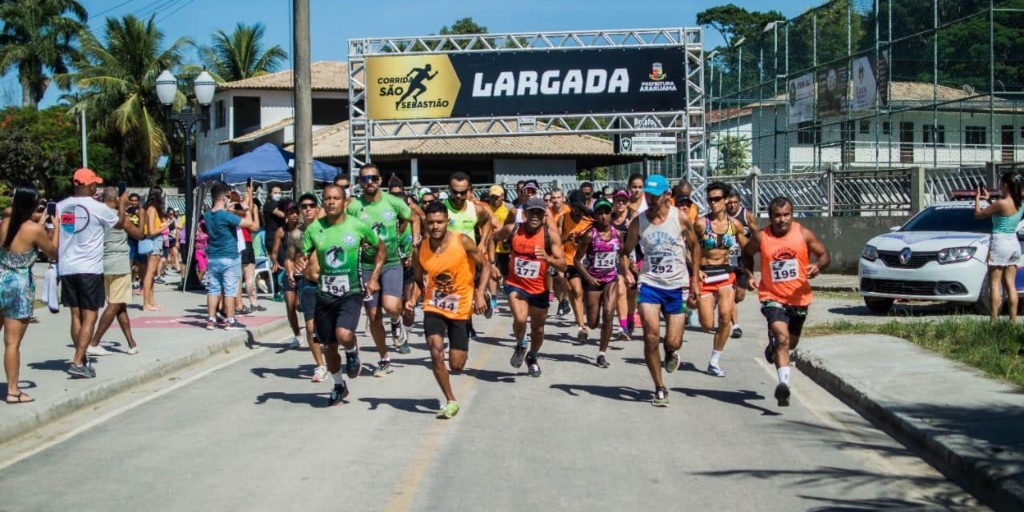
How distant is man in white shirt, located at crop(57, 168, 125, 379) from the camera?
10.8 m

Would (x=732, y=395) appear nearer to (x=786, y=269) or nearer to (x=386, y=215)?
(x=786, y=269)

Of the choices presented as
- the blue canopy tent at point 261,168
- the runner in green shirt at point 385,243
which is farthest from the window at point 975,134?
the runner in green shirt at point 385,243

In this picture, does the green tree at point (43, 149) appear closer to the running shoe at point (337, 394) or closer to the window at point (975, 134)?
the window at point (975, 134)

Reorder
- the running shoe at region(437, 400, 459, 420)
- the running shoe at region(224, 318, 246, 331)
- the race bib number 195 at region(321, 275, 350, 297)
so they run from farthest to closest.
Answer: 1. the running shoe at region(224, 318, 246, 331)
2. the race bib number 195 at region(321, 275, 350, 297)
3. the running shoe at region(437, 400, 459, 420)

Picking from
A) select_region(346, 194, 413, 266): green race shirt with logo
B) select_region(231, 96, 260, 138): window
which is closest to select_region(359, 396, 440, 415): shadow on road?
select_region(346, 194, 413, 266): green race shirt with logo

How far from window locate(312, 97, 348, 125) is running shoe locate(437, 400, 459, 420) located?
4238cm

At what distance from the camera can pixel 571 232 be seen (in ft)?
45.5

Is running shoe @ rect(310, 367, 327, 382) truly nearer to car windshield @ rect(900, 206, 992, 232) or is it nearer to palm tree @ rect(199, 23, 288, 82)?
car windshield @ rect(900, 206, 992, 232)

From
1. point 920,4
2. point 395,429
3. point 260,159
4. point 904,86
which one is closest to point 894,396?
point 395,429

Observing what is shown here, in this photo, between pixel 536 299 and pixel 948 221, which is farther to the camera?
pixel 948 221

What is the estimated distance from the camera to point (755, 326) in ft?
55.1

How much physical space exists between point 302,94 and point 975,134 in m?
22.4

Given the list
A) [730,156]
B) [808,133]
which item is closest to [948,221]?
[808,133]

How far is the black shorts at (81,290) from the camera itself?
35.6 feet
